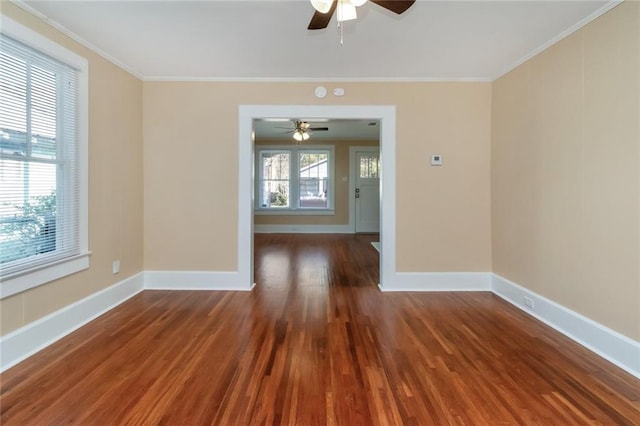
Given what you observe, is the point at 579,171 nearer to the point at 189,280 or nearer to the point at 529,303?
the point at 529,303

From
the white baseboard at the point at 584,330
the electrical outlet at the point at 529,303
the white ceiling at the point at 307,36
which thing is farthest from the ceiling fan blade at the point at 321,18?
the electrical outlet at the point at 529,303

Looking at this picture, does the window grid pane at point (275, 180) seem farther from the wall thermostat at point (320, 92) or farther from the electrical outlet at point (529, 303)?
the electrical outlet at point (529, 303)

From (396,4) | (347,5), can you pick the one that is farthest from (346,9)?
(396,4)

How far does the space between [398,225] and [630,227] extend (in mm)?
1891

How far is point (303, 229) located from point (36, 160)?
20.7 ft

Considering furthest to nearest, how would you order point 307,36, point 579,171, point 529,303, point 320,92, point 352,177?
point 352,177, point 320,92, point 529,303, point 307,36, point 579,171

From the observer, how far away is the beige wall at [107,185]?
2266 millimetres

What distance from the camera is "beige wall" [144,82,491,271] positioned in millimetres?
3449

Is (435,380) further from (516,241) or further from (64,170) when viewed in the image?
(64,170)

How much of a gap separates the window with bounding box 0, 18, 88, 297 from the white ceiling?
34cm

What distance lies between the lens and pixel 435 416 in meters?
1.50

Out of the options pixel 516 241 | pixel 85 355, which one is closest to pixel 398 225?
pixel 516 241

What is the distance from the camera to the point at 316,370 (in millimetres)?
1888

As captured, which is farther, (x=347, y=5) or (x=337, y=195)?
(x=337, y=195)
